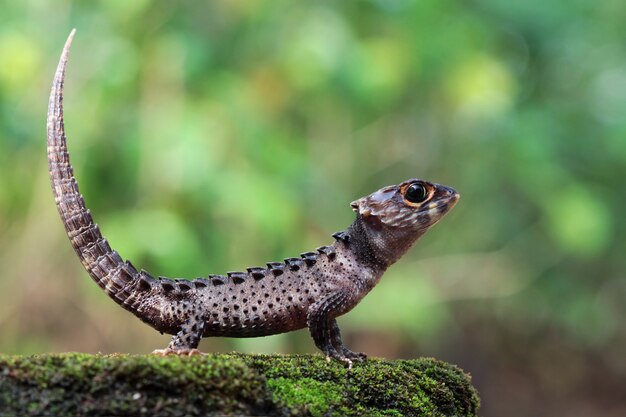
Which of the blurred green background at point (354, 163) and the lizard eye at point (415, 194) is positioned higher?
the blurred green background at point (354, 163)

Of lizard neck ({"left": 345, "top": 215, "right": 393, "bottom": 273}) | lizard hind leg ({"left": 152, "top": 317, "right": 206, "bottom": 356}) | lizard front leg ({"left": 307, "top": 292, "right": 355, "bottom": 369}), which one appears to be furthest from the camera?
lizard neck ({"left": 345, "top": 215, "right": 393, "bottom": 273})

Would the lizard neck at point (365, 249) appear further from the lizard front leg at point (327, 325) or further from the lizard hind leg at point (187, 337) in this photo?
the lizard hind leg at point (187, 337)

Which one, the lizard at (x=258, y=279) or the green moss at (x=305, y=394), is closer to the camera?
the green moss at (x=305, y=394)

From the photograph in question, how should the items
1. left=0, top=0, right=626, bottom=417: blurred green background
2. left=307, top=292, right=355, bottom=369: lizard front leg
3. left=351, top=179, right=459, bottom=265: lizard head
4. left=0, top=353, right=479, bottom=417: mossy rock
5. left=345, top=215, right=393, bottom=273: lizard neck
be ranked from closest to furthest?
1. left=0, top=353, right=479, bottom=417: mossy rock
2. left=307, top=292, right=355, bottom=369: lizard front leg
3. left=351, top=179, right=459, bottom=265: lizard head
4. left=345, top=215, right=393, bottom=273: lizard neck
5. left=0, top=0, right=626, bottom=417: blurred green background

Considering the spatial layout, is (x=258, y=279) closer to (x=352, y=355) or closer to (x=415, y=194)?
(x=352, y=355)

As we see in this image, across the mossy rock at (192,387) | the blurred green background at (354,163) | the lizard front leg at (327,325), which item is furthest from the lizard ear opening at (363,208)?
the blurred green background at (354,163)

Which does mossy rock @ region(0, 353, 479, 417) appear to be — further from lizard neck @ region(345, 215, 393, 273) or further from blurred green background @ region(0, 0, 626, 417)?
blurred green background @ region(0, 0, 626, 417)

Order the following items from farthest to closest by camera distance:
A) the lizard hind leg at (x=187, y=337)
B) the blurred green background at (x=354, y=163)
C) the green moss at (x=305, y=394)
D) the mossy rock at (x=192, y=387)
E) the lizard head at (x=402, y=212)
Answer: the blurred green background at (x=354, y=163), the lizard head at (x=402, y=212), the lizard hind leg at (x=187, y=337), the green moss at (x=305, y=394), the mossy rock at (x=192, y=387)

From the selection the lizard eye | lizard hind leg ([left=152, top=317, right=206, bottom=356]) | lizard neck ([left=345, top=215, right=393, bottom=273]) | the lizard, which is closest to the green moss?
the lizard
